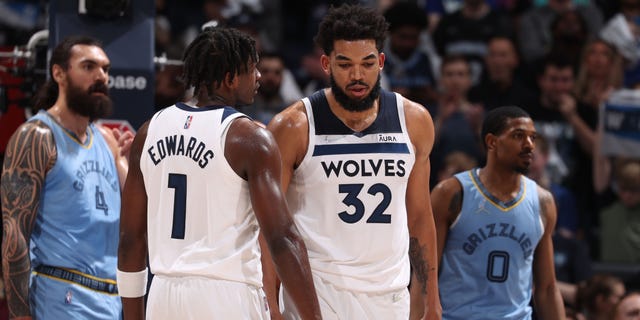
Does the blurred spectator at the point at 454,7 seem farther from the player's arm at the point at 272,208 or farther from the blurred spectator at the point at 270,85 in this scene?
the player's arm at the point at 272,208

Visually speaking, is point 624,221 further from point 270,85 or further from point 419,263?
point 419,263

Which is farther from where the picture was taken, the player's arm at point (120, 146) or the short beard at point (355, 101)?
the player's arm at point (120, 146)

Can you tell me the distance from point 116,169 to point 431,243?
1.92 m

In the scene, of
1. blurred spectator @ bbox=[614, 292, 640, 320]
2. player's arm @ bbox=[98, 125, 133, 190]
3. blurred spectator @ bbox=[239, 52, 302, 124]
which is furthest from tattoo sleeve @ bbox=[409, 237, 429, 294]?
blurred spectator @ bbox=[239, 52, 302, 124]

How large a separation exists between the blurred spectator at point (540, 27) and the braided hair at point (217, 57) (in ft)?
21.3

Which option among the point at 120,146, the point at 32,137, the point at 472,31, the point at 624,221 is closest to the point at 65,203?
the point at 32,137

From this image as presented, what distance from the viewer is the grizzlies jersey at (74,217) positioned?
5.50 metres

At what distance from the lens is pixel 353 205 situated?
4.87m

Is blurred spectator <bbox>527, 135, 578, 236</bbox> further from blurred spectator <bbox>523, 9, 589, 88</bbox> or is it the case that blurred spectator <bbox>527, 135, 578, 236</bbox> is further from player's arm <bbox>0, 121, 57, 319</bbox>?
player's arm <bbox>0, 121, 57, 319</bbox>

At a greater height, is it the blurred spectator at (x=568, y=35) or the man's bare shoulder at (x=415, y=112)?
the blurred spectator at (x=568, y=35)

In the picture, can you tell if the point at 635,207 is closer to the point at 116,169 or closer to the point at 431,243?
the point at 431,243

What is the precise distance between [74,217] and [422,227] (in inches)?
72.7

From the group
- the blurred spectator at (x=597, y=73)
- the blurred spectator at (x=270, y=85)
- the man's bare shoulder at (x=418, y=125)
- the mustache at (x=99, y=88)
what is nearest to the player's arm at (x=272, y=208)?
the man's bare shoulder at (x=418, y=125)

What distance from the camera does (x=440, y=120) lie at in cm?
908
